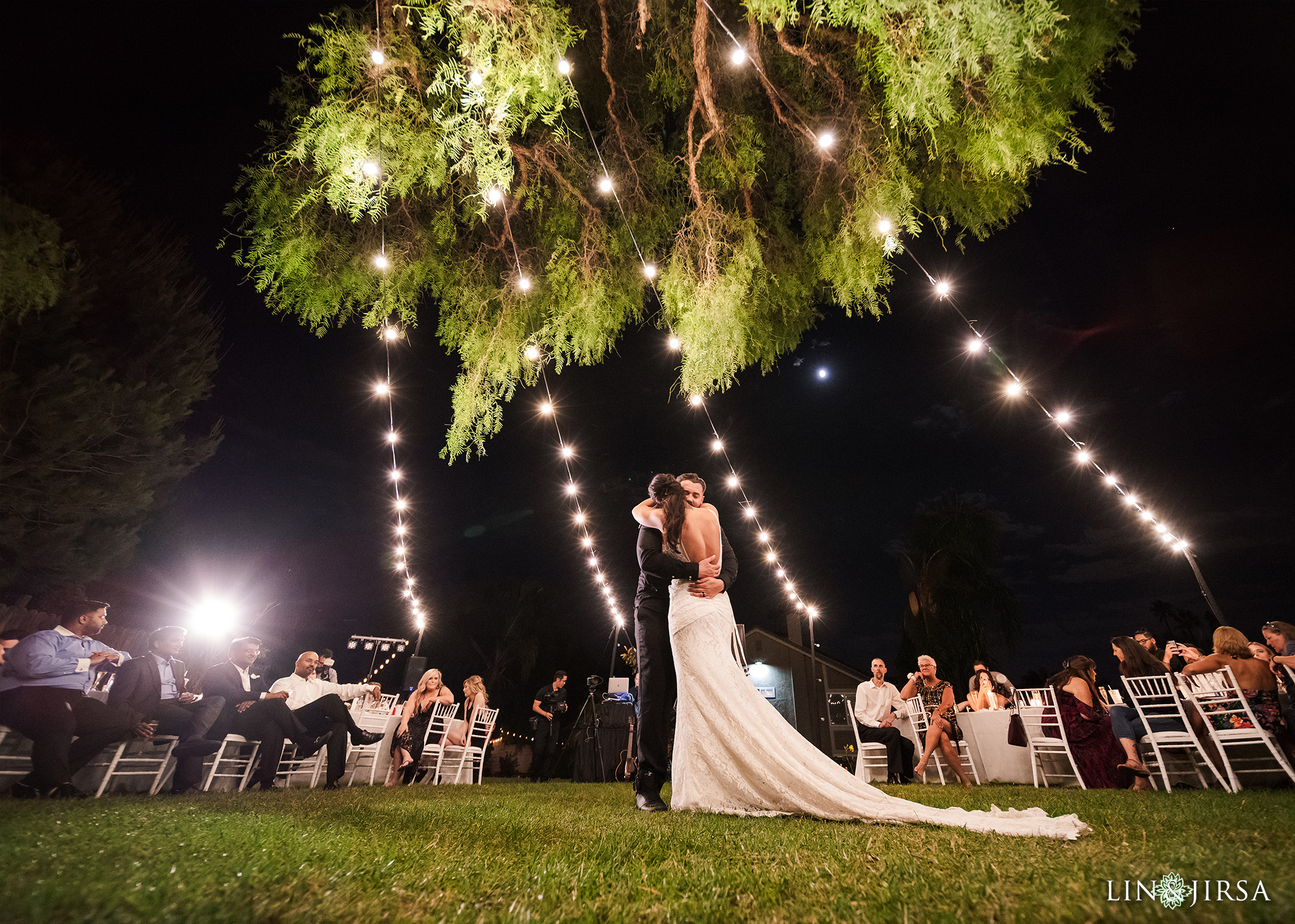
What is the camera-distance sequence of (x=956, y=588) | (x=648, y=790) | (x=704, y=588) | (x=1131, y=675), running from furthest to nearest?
1. (x=956, y=588)
2. (x=1131, y=675)
3. (x=704, y=588)
4. (x=648, y=790)

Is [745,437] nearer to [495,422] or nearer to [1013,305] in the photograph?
→ [1013,305]


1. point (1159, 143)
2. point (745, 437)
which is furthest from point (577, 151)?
point (745, 437)

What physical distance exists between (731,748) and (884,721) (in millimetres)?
4019

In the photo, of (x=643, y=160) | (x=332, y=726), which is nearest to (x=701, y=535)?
(x=332, y=726)

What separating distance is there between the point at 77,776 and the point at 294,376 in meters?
11.3

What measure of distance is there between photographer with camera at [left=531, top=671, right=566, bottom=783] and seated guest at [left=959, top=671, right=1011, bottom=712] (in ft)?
18.8

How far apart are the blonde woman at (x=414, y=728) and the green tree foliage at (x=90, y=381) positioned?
20.2ft

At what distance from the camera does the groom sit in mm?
2895

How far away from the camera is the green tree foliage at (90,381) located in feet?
23.1

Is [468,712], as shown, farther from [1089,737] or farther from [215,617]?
[215,617]

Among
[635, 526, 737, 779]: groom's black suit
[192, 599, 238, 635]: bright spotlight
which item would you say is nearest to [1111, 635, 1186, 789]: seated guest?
[635, 526, 737, 779]: groom's black suit

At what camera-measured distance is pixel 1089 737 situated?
14.6ft

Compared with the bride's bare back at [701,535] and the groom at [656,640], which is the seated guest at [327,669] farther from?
the bride's bare back at [701,535]

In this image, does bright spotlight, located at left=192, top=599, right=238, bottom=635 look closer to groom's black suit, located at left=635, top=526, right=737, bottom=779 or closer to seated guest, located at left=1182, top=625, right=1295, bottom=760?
groom's black suit, located at left=635, top=526, right=737, bottom=779
